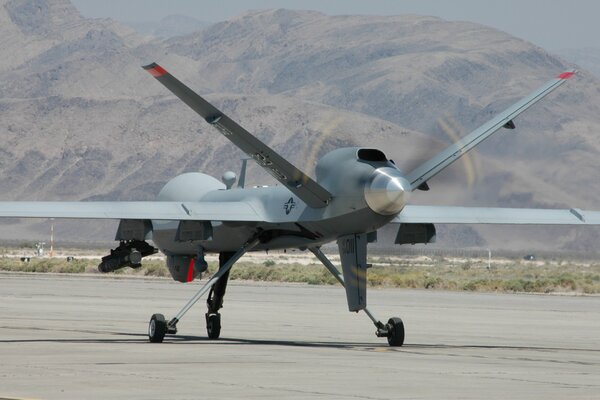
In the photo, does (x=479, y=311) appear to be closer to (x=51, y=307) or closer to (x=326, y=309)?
(x=326, y=309)

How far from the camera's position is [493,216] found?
2803 cm

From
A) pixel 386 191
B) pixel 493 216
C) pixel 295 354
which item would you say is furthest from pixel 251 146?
pixel 493 216

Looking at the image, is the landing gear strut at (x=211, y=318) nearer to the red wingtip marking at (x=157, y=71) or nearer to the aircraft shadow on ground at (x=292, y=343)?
the aircraft shadow on ground at (x=292, y=343)

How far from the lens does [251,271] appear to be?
3703 inches

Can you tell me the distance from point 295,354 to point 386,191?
3507mm

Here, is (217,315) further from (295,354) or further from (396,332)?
(295,354)

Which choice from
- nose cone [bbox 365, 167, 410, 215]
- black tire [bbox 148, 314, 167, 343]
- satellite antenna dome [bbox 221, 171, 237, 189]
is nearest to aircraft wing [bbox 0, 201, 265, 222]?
black tire [bbox 148, 314, 167, 343]

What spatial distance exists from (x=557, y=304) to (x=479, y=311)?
30.7 feet

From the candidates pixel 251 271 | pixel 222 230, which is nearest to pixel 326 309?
pixel 222 230

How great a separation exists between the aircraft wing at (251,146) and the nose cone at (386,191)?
1311 mm

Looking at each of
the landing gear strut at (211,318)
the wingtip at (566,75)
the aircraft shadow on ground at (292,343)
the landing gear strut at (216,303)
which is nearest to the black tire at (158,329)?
the landing gear strut at (211,318)

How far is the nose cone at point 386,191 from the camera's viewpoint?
78.8 ft

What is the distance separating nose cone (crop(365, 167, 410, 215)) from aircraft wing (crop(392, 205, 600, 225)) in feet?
9.83

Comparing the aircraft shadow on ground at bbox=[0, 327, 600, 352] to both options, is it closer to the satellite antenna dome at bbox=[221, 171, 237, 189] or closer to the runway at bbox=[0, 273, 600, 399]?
the runway at bbox=[0, 273, 600, 399]
